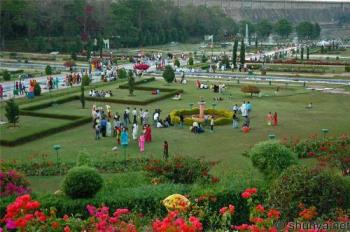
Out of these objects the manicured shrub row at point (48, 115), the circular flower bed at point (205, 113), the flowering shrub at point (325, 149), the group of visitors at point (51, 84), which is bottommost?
the flowering shrub at point (325, 149)

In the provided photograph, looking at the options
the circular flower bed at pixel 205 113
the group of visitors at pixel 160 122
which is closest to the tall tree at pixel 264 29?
the circular flower bed at pixel 205 113

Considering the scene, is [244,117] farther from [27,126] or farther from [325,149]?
[27,126]

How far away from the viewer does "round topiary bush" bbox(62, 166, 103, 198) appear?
1077 cm

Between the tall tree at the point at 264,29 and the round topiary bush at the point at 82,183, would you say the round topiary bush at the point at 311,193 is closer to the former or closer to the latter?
the round topiary bush at the point at 82,183

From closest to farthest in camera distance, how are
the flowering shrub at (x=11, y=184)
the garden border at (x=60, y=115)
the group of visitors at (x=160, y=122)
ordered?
the flowering shrub at (x=11, y=184)
the garden border at (x=60, y=115)
the group of visitors at (x=160, y=122)

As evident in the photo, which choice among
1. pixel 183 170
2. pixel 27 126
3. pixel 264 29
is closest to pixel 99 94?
pixel 27 126

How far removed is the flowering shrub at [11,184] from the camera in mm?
11156

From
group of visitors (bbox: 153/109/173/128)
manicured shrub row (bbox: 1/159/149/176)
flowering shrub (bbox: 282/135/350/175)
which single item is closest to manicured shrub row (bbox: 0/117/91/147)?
group of visitors (bbox: 153/109/173/128)

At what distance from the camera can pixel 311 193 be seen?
9328 millimetres

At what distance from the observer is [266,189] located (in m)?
10.8

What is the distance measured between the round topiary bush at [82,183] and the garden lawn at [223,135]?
3970mm

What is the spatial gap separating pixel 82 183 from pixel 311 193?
14.3 ft

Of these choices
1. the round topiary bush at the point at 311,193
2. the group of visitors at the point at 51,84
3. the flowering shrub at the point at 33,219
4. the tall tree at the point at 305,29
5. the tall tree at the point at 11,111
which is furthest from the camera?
the tall tree at the point at 305,29

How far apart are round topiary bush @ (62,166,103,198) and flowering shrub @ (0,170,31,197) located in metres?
1.06
